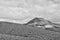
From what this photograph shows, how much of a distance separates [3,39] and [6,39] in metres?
0.41

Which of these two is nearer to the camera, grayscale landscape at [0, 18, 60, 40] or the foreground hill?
the foreground hill

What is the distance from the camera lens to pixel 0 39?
1594 centimetres

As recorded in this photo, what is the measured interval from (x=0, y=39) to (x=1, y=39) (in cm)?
14

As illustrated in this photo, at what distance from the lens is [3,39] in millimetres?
16109

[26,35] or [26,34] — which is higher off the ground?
[26,35]

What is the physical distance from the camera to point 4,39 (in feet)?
53.0

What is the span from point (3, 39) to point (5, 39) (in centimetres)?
27

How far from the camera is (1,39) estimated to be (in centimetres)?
1593

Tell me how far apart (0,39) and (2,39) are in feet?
0.87

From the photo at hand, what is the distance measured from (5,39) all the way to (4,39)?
136 mm

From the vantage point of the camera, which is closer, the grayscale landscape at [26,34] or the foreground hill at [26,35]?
the foreground hill at [26,35]

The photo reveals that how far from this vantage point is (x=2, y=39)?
52.5 ft

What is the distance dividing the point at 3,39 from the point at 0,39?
1.34 ft

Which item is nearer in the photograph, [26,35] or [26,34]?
[26,35]
